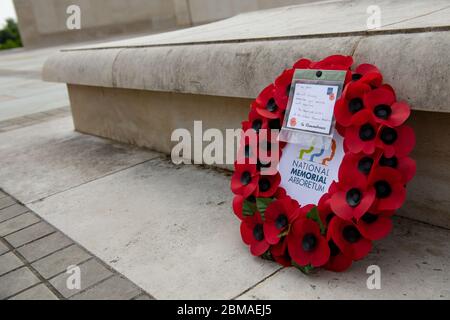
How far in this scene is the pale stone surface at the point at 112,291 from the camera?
6.19 feet

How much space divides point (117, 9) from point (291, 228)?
17.3 metres

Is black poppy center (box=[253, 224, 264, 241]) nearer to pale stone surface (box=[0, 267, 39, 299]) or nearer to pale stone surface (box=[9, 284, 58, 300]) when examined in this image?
pale stone surface (box=[9, 284, 58, 300])

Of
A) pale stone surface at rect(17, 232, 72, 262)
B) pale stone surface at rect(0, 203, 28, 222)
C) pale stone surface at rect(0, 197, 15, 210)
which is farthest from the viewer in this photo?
pale stone surface at rect(0, 197, 15, 210)

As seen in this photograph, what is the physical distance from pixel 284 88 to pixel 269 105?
114 mm

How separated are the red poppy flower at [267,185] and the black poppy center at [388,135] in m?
0.53

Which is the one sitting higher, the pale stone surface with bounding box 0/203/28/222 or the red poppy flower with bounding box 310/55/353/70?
the red poppy flower with bounding box 310/55/353/70

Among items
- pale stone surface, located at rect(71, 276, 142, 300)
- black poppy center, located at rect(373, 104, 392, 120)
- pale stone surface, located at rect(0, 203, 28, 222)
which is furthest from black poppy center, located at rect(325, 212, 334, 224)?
pale stone surface, located at rect(0, 203, 28, 222)

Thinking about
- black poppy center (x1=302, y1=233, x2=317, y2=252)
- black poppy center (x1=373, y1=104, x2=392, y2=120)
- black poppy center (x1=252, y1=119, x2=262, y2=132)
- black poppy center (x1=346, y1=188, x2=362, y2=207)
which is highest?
black poppy center (x1=373, y1=104, x2=392, y2=120)

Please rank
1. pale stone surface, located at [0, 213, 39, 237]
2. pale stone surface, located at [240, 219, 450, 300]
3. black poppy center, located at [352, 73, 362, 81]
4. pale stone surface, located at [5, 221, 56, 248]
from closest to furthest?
pale stone surface, located at [240, 219, 450, 300] → black poppy center, located at [352, 73, 362, 81] → pale stone surface, located at [5, 221, 56, 248] → pale stone surface, located at [0, 213, 39, 237]

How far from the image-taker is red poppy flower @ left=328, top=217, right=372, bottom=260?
5.92ft

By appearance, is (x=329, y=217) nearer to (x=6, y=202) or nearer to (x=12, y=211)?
(x=12, y=211)

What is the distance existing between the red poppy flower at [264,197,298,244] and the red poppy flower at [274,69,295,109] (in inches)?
17.9

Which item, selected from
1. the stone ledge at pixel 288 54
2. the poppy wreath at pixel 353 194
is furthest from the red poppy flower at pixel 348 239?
the stone ledge at pixel 288 54
